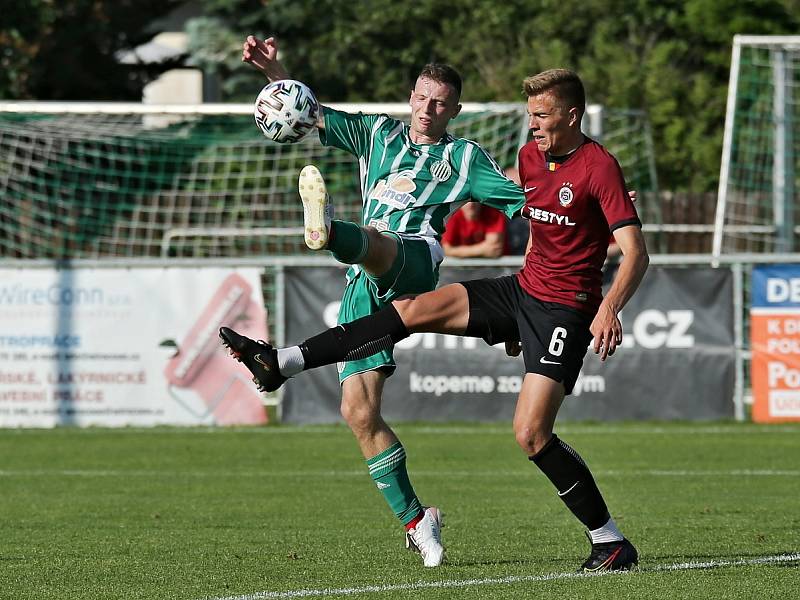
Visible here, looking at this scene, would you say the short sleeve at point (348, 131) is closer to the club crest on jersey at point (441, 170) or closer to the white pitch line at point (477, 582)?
the club crest on jersey at point (441, 170)

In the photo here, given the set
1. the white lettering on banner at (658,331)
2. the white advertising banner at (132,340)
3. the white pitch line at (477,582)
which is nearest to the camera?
the white pitch line at (477,582)

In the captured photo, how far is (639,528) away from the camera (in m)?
8.31

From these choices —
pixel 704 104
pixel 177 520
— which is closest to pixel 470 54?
pixel 704 104

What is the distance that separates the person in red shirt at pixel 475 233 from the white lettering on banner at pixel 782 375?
8.60ft

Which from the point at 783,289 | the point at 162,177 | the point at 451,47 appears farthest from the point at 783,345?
the point at 451,47

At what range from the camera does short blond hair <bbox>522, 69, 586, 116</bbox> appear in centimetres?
664

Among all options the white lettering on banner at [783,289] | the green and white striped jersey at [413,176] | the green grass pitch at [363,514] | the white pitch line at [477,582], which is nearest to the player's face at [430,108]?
the green and white striped jersey at [413,176]

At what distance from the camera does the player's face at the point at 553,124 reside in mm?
6652

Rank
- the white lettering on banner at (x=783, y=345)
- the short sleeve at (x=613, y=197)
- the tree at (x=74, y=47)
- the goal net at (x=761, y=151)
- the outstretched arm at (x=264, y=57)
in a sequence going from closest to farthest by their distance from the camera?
the short sleeve at (x=613, y=197) < the outstretched arm at (x=264, y=57) < the white lettering on banner at (x=783, y=345) < the goal net at (x=761, y=151) < the tree at (x=74, y=47)

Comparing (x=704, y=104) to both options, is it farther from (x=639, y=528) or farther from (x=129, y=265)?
(x=639, y=528)

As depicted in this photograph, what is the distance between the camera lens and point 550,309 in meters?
6.75

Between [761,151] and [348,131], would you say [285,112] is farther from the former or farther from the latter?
[761,151]

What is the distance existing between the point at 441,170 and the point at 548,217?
29.7 inches

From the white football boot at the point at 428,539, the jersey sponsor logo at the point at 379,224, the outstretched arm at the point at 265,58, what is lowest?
the white football boot at the point at 428,539
